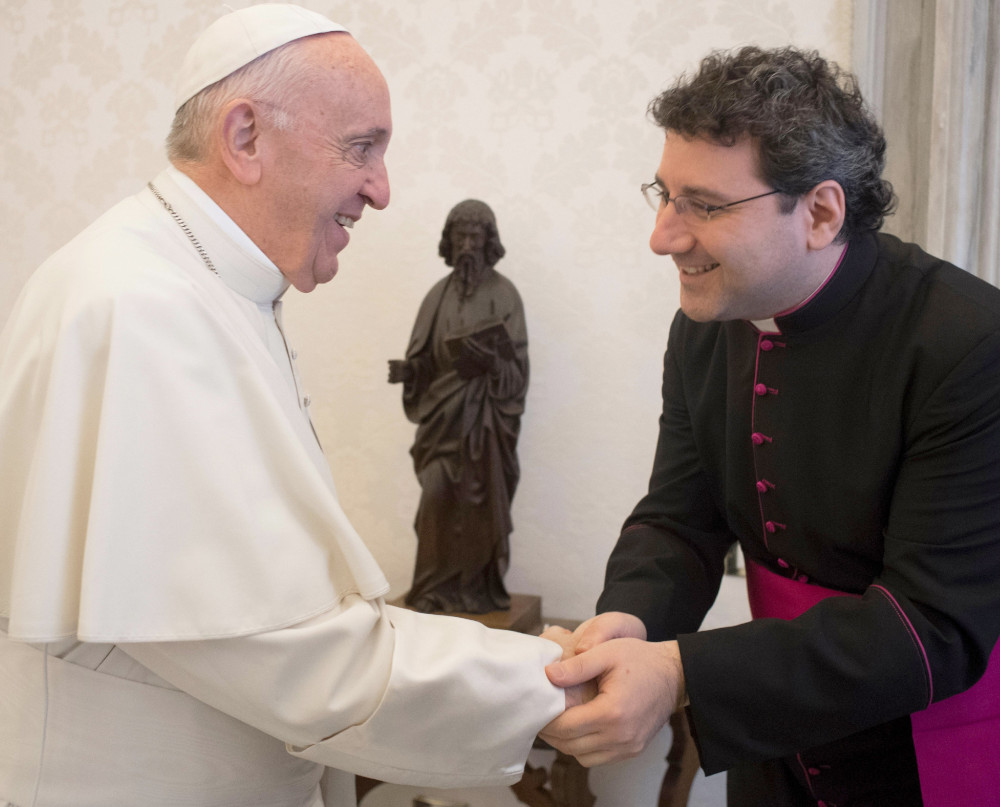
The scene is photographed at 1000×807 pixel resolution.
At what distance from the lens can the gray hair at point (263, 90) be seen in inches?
61.1

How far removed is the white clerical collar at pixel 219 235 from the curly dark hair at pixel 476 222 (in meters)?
1.76

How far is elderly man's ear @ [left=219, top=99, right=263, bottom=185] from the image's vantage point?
5.04ft

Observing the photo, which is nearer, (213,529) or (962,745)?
(213,529)

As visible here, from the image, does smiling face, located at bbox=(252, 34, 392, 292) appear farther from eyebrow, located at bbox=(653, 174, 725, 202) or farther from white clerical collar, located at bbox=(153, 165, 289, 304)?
eyebrow, located at bbox=(653, 174, 725, 202)

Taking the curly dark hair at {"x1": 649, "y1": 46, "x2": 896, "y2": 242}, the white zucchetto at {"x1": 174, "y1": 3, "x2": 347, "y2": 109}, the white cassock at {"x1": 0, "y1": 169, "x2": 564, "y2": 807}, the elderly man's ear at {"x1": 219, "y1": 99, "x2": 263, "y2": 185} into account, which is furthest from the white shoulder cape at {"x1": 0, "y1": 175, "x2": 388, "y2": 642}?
the curly dark hair at {"x1": 649, "y1": 46, "x2": 896, "y2": 242}

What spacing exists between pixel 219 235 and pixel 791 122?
1.04 metres

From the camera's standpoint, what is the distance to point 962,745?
5.26 ft

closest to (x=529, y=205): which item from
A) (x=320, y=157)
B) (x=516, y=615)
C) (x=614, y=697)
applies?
(x=516, y=615)

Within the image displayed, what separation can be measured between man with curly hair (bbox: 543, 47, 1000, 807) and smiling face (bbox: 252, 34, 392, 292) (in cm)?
58

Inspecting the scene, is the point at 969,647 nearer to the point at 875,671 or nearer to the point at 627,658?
the point at 875,671

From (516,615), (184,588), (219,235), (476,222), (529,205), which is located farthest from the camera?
(529,205)

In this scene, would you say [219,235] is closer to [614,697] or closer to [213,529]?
[213,529]

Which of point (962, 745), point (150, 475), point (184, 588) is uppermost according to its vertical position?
point (150, 475)

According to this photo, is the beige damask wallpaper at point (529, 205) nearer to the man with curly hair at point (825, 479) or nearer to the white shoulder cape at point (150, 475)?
the man with curly hair at point (825, 479)
